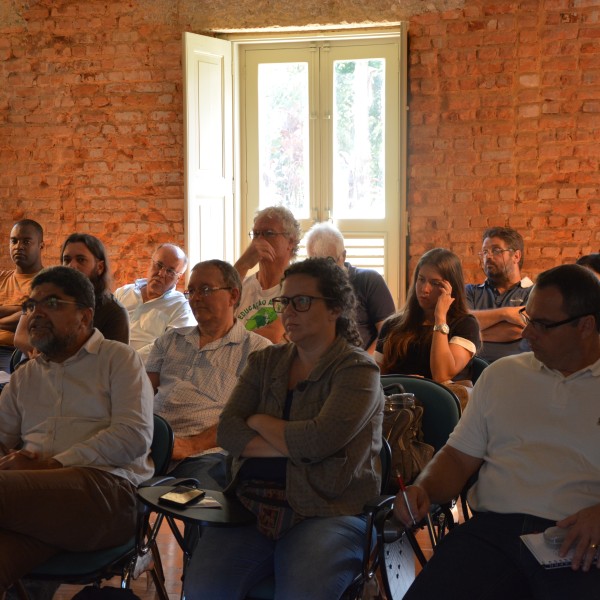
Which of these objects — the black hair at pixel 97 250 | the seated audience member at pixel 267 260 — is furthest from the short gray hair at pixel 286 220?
the black hair at pixel 97 250

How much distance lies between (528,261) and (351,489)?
4.28 meters

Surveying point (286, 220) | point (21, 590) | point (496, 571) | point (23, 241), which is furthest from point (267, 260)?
point (496, 571)

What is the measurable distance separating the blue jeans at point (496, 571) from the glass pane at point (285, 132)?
467 cm

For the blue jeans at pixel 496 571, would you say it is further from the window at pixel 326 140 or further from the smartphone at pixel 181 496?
the window at pixel 326 140

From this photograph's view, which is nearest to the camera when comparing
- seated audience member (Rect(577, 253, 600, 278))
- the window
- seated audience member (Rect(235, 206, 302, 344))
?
seated audience member (Rect(235, 206, 302, 344))

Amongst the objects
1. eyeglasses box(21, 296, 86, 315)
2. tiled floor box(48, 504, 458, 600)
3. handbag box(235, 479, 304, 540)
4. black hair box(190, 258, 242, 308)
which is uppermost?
black hair box(190, 258, 242, 308)

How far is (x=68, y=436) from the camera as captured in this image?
2.75 metres

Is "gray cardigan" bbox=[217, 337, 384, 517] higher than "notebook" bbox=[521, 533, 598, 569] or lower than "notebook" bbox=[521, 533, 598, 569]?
higher

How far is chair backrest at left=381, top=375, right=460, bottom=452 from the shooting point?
9.80ft

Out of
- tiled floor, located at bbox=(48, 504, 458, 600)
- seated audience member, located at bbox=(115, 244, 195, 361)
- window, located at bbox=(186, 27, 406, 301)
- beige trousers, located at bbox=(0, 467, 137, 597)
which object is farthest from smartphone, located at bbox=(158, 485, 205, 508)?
window, located at bbox=(186, 27, 406, 301)

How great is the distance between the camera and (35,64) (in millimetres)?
7012

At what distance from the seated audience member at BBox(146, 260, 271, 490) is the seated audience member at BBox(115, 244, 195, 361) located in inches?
67.7

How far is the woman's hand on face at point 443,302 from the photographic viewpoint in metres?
3.71

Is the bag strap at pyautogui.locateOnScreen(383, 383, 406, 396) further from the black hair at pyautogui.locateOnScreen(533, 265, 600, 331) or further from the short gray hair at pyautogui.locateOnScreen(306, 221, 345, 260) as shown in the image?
the short gray hair at pyautogui.locateOnScreen(306, 221, 345, 260)
